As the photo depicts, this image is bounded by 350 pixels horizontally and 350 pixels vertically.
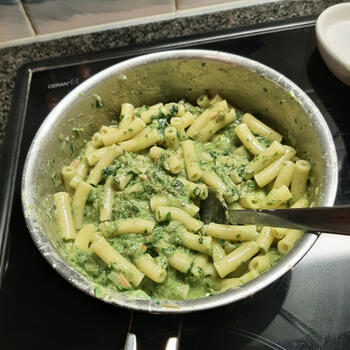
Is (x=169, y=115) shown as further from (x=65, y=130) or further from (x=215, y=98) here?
(x=65, y=130)

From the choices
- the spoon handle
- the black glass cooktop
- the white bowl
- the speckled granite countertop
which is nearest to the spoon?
the spoon handle

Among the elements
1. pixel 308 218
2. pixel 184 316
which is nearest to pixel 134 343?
pixel 184 316

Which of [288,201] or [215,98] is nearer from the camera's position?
[288,201]

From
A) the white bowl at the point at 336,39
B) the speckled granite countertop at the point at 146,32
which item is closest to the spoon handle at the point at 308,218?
the white bowl at the point at 336,39

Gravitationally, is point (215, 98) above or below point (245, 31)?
below

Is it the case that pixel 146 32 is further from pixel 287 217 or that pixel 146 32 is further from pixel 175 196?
pixel 287 217

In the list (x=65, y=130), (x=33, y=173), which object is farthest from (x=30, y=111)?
(x=33, y=173)
